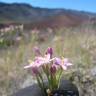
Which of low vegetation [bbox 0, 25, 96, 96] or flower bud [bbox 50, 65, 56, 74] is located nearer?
flower bud [bbox 50, 65, 56, 74]

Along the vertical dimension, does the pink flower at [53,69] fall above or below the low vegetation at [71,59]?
above

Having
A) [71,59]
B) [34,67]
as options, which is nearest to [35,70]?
[34,67]

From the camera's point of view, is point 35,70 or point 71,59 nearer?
point 35,70

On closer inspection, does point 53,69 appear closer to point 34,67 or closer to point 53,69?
point 53,69

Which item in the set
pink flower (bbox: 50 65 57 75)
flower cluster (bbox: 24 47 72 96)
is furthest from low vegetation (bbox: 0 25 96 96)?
pink flower (bbox: 50 65 57 75)

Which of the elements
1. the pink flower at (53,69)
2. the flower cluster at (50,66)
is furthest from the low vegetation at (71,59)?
the pink flower at (53,69)

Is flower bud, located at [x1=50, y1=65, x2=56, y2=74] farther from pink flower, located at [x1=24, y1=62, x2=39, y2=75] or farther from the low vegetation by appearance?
the low vegetation

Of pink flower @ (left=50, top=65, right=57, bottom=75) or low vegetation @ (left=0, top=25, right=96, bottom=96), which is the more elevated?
pink flower @ (left=50, top=65, right=57, bottom=75)

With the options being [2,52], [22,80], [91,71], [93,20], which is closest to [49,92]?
[91,71]

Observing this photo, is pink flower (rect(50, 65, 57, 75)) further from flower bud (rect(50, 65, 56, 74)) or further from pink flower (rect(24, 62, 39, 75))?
pink flower (rect(24, 62, 39, 75))

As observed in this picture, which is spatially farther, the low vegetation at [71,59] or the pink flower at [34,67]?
the low vegetation at [71,59]

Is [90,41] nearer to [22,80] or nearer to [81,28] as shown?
[81,28]

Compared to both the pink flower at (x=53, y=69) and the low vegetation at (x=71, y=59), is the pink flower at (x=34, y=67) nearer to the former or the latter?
the pink flower at (x=53, y=69)
